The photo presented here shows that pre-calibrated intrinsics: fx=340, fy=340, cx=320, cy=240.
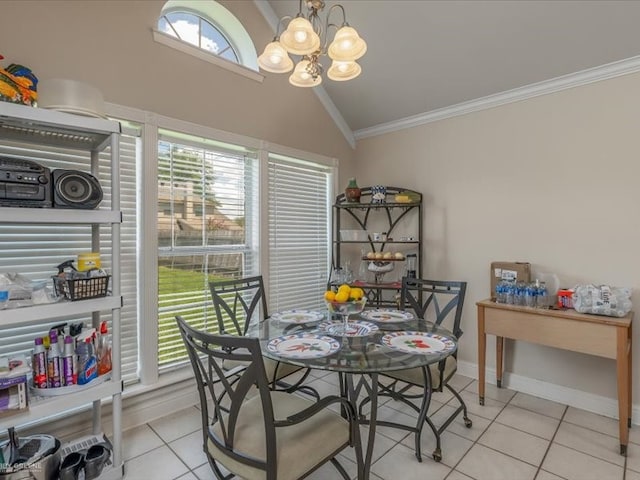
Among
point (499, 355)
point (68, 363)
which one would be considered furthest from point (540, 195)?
point (68, 363)

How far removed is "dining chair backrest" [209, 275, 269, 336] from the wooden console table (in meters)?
1.76

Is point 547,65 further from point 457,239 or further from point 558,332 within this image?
point 558,332

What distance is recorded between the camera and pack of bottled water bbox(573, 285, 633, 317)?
221 cm

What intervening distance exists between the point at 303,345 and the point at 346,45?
1.51 m

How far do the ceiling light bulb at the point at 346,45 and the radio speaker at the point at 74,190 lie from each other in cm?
140

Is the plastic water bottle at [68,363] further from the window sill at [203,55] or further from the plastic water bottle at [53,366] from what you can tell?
the window sill at [203,55]

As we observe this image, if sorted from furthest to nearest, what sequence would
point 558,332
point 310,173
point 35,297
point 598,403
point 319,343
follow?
point 310,173, point 598,403, point 558,332, point 319,343, point 35,297

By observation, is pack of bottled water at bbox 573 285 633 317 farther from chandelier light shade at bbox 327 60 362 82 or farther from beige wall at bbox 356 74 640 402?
chandelier light shade at bbox 327 60 362 82

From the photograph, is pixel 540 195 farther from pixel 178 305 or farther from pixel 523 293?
pixel 178 305

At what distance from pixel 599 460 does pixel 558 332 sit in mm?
739

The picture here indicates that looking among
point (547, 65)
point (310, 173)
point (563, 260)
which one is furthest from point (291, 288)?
point (547, 65)

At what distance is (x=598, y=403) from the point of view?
2.51 m

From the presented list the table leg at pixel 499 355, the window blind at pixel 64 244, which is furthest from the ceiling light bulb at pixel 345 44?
the table leg at pixel 499 355

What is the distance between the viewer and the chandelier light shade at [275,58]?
177 centimetres
